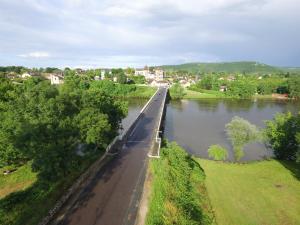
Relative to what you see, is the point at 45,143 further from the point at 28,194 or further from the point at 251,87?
the point at 251,87

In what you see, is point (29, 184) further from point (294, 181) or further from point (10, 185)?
point (294, 181)

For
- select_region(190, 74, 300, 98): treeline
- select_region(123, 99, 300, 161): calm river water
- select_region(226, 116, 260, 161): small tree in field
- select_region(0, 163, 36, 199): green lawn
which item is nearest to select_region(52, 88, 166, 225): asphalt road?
select_region(0, 163, 36, 199): green lawn

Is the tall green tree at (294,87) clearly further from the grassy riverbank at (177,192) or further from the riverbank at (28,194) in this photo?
the riverbank at (28,194)

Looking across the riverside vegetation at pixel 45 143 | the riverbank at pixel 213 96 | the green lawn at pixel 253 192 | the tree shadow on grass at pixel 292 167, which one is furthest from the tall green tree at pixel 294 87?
the riverside vegetation at pixel 45 143

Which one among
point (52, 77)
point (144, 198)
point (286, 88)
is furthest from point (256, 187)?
point (52, 77)

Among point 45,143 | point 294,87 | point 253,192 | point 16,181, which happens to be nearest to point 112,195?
point 45,143
